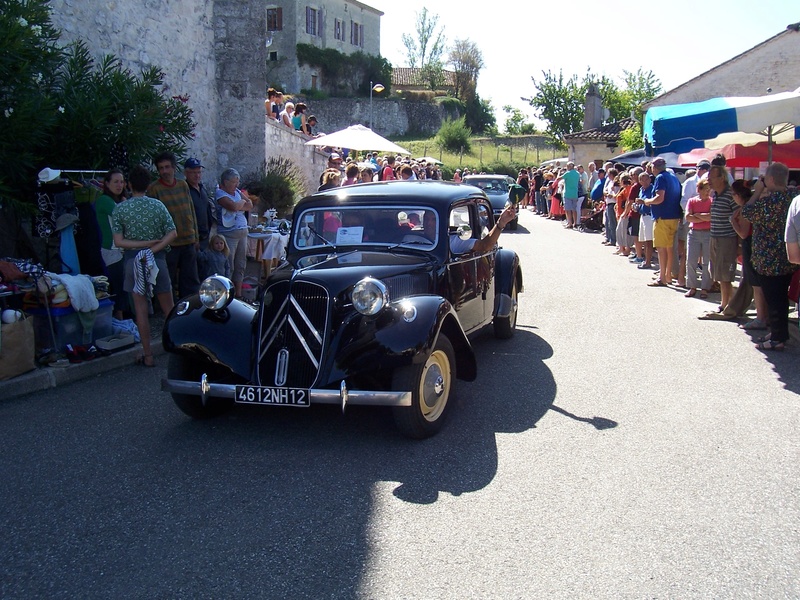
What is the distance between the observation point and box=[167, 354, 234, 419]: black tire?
17.0 feet

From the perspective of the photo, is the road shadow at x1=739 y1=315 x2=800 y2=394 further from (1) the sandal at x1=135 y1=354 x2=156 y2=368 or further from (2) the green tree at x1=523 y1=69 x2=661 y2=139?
(2) the green tree at x1=523 y1=69 x2=661 y2=139

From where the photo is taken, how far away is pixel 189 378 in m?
5.25

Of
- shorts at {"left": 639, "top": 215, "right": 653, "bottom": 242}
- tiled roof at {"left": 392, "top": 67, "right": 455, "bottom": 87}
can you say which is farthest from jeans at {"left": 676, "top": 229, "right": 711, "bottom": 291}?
tiled roof at {"left": 392, "top": 67, "right": 455, "bottom": 87}

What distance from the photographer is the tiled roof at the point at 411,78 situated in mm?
71875

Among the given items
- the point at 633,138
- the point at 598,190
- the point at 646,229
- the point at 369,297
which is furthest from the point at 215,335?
the point at 633,138

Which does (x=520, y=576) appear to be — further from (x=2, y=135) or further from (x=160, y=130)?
(x=160, y=130)

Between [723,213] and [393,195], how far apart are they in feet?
15.9

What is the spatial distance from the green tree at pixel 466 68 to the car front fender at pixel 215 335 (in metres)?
67.5

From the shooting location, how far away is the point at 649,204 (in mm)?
11625

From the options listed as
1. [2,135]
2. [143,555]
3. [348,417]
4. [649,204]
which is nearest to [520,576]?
[143,555]

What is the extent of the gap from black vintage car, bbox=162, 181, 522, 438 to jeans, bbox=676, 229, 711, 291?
5409mm

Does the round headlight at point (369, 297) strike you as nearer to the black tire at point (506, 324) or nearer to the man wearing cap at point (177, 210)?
the black tire at point (506, 324)

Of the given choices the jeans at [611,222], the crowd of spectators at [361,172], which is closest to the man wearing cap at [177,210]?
the crowd of spectators at [361,172]

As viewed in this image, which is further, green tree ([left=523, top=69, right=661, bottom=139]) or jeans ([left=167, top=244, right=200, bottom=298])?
green tree ([left=523, top=69, right=661, bottom=139])
